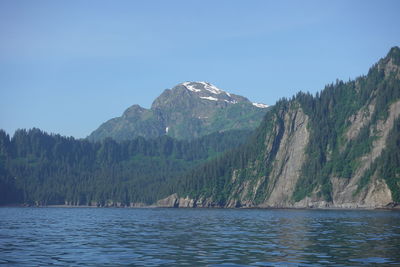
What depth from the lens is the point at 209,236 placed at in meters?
77.8

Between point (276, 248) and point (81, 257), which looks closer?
point (81, 257)

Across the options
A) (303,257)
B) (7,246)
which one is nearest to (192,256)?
(303,257)

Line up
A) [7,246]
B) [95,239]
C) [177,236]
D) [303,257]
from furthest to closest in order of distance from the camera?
Answer: [177,236] → [95,239] → [7,246] → [303,257]

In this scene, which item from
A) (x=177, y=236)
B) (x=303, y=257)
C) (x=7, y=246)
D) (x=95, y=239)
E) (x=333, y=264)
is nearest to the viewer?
(x=333, y=264)

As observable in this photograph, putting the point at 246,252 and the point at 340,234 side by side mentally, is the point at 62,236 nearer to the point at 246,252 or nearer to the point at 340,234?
the point at 246,252

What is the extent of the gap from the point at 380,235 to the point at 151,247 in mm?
32382

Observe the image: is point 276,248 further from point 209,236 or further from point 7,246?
point 7,246

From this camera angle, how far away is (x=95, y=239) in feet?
241

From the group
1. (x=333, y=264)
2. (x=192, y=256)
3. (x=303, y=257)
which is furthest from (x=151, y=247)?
(x=333, y=264)

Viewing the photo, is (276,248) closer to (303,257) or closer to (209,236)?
(303,257)

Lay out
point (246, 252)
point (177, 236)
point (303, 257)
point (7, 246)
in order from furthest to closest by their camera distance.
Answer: point (177, 236) → point (7, 246) → point (246, 252) → point (303, 257)

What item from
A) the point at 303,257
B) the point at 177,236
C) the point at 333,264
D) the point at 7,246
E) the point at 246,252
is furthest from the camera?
Answer: the point at 177,236

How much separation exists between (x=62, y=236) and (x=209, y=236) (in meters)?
21.2

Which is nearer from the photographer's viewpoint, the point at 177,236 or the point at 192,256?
the point at 192,256
